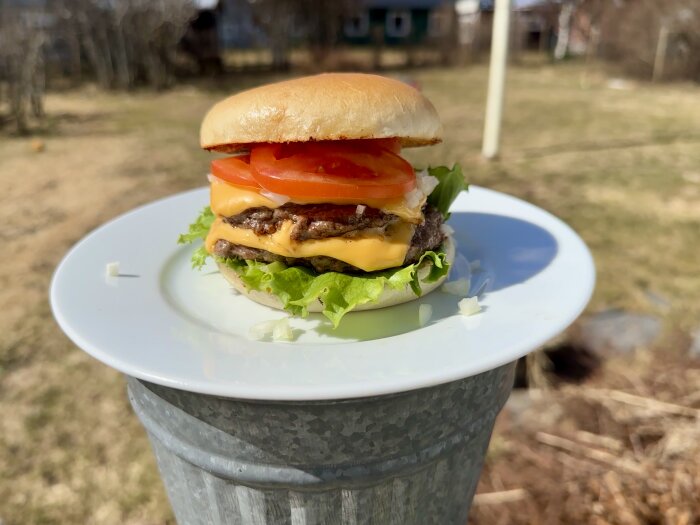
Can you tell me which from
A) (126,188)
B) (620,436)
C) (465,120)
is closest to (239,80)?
(465,120)

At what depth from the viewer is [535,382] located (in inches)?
159

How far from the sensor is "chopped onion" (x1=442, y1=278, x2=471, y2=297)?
7.26 ft

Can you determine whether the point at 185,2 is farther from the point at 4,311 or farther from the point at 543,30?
the point at 543,30

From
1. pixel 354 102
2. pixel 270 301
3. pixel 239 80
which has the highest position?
pixel 354 102

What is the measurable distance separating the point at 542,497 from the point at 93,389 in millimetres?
3060

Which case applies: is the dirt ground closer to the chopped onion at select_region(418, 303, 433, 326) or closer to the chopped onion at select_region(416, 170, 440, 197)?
the chopped onion at select_region(418, 303, 433, 326)

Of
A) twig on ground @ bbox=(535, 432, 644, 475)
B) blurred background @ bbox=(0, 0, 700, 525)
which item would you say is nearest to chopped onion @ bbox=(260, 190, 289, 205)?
blurred background @ bbox=(0, 0, 700, 525)

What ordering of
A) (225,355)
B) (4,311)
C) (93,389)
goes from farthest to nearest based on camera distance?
(4,311)
(93,389)
(225,355)

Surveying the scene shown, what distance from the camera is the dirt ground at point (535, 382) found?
3.29 metres

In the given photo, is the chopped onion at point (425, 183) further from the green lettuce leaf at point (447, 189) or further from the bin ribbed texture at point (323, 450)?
the bin ribbed texture at point (323, 450)

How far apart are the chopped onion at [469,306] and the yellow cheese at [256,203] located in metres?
0.39

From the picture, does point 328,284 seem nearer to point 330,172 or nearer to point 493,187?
point 330,172

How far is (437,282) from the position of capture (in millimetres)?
2250

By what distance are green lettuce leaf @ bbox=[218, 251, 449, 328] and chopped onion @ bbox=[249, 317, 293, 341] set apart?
9 centimetres
